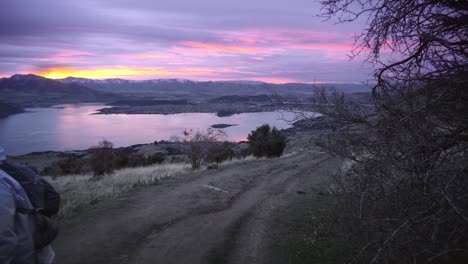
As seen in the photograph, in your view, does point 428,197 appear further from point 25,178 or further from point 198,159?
point 198,159

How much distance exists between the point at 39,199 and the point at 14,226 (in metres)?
0.47

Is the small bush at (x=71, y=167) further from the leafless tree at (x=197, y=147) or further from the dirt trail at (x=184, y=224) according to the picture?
the dirt trail at (x=184, y=224)

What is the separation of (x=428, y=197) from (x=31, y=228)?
357cm

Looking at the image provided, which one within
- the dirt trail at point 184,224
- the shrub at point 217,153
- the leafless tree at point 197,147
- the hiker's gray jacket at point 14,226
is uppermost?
the hiker's gray jacket at point 14,226

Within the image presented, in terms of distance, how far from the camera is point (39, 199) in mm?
4117

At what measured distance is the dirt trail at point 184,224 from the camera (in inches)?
287

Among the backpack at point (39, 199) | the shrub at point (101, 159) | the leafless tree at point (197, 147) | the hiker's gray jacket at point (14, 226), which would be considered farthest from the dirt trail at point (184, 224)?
the shrub at point (101, 159)

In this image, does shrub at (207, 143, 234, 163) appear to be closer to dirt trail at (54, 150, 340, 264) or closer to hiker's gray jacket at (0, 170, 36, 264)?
dirt trail at (54, 150, 340, 264)

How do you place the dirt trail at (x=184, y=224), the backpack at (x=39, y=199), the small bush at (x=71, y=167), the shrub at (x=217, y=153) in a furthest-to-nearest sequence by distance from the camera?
the small bush at (x=71, y=167) < the shrub at (x=217, y=153) < the dirt trail at (x=184, y=224) < the backpack at (x=39, y=199)

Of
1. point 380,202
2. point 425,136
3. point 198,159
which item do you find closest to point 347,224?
point 380,202

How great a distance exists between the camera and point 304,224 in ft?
29.5

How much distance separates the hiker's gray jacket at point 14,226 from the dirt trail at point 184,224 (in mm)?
3199

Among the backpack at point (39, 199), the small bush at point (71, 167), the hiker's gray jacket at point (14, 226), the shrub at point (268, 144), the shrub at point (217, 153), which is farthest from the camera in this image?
the small bush at point (71, 167)

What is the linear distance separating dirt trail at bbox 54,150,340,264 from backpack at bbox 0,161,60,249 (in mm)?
2913
